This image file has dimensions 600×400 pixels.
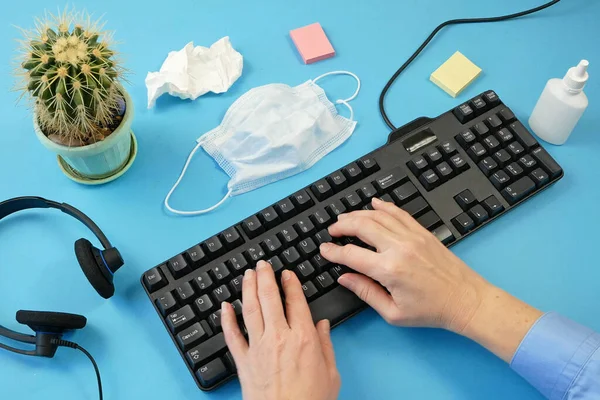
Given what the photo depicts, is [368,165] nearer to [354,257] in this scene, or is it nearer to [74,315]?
[354,257]

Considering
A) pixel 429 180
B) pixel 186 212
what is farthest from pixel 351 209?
pixel 186 212

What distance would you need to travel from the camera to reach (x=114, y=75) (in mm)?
674

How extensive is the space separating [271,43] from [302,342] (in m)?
0.49

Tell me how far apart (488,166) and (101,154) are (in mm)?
511

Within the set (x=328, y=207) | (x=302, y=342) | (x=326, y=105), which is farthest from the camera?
(x=326, y=105)

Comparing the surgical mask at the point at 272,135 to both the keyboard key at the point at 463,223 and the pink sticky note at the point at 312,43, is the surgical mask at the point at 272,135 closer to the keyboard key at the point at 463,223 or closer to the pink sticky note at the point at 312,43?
the pink sticky note at the point at 312,43

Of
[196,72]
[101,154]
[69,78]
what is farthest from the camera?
→ [196,72]

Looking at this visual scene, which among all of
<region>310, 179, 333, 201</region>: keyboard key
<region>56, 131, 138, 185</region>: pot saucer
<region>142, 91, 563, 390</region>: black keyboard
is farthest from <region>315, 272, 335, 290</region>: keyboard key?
<region>56, 131, 138, 185</region>: pot saucer

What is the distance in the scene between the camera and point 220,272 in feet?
2.29

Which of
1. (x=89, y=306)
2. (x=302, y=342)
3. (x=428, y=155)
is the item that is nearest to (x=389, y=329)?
(x=302, y=342)

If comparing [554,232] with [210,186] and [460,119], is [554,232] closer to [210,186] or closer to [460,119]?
[460,119]

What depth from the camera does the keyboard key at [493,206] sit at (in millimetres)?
767

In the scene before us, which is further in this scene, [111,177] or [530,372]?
[111,177]

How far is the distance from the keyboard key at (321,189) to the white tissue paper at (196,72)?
0.22 metres
